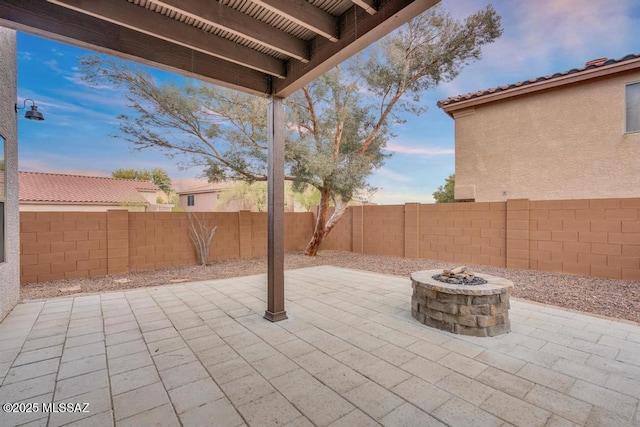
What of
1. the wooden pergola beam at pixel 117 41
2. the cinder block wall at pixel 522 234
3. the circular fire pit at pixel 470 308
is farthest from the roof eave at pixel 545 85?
the wooden pergola beam at pixel 117 41

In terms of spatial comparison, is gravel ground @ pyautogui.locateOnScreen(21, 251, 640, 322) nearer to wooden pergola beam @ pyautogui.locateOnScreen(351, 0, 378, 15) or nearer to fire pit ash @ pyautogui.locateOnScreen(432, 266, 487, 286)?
fire pit ash @ pyautogui.locateOnScreen(432, 266, 487, 286)

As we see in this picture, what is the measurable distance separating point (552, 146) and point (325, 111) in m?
5.41

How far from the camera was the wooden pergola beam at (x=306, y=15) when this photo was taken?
2.06 meters

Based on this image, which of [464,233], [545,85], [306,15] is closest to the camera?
[306,15]

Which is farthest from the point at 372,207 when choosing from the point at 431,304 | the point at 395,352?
the point at 395,352

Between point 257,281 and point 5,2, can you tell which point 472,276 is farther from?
point 5,2

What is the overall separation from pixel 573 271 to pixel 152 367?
21.8 feet

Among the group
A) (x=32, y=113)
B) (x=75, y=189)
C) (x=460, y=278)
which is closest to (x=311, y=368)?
Result: (x=460, y=278)

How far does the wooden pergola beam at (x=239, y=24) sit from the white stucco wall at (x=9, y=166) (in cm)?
297

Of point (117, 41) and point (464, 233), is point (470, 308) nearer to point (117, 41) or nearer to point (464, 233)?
point (117, 41)

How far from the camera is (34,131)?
583 inches

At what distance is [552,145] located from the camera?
6.74 meters

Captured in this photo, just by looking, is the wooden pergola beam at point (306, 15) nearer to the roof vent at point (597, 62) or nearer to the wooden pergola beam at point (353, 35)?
the wooden pergola beam at point (353, 35)

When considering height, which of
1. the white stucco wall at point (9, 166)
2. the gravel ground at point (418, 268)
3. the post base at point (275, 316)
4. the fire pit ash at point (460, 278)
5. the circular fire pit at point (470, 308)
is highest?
the white stucco wall at point (9, 166)
